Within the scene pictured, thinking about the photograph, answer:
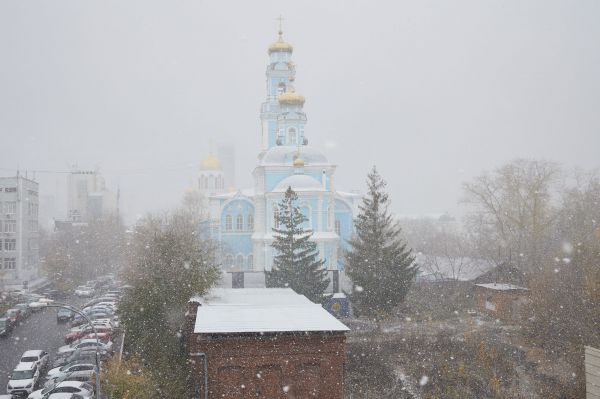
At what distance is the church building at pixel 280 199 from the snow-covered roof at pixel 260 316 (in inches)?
857

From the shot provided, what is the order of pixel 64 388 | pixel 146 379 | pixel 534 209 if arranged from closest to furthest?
pixel 146 379 → pixel 64 388 → pixel 534 209

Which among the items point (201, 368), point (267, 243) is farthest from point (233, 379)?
point (267, 243)

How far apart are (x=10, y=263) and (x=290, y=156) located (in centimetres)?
2337

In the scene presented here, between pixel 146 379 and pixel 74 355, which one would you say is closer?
pixel 146 379

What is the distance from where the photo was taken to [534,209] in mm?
39500

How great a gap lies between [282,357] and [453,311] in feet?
56.5

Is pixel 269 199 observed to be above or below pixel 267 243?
above

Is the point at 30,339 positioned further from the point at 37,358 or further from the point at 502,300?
the point at 502,300

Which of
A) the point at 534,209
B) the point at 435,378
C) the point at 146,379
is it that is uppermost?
the point at 534,209

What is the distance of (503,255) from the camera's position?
40250 millimetres

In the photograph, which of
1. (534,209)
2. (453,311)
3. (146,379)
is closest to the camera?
(146,379)

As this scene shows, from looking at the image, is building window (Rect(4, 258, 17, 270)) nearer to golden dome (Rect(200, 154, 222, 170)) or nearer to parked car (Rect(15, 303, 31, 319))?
parked car (Rect(15, 303, 31, 319))

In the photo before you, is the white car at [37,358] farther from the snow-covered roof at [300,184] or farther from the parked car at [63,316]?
the snow-covered roof at [300,184]

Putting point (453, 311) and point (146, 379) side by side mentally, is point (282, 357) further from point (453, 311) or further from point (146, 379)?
point (453, 311)
